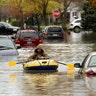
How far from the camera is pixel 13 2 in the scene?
82.4 m

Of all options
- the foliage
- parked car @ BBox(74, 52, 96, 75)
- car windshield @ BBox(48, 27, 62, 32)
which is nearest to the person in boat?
parked car @ BBox(74, 52, 96, 75)

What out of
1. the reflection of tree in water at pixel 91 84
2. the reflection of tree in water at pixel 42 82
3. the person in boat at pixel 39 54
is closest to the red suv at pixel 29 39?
the person in boat at pixel 39 54

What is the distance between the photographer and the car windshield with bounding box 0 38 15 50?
31203mm

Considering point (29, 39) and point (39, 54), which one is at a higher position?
point (39, 54)

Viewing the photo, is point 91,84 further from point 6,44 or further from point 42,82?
point 6,44

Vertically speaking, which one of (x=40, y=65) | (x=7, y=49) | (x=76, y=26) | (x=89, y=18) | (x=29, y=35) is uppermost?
(x=40, y=65)

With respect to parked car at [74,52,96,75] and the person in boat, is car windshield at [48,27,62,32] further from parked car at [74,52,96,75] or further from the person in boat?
parked car at [74,52,96,75]

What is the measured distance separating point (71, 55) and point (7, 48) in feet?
23.0

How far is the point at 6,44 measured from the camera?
31.6 meters

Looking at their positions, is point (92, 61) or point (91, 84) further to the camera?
point (92, 61)

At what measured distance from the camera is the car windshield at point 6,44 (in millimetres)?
31203

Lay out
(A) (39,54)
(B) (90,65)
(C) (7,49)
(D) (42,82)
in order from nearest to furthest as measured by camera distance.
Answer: (D) (42,82) < (B) (90,65) < (A) (39,54) < (C) (7,49)

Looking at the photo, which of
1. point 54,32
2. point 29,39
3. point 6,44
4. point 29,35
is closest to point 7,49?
point 6,44

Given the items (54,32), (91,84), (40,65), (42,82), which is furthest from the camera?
(54,32)
